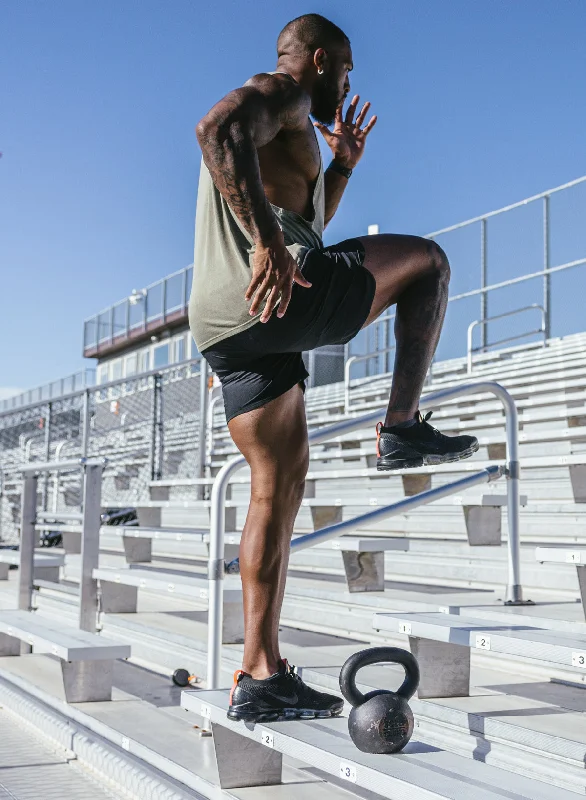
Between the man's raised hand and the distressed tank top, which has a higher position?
the man's raised hand

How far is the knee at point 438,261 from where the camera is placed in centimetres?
201

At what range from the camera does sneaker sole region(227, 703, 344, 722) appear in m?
1.95

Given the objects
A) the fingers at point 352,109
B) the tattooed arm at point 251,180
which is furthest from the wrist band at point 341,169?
the tattooed arm at point 251,180

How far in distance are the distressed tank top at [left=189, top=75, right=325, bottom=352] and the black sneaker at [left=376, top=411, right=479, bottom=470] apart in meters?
0.39

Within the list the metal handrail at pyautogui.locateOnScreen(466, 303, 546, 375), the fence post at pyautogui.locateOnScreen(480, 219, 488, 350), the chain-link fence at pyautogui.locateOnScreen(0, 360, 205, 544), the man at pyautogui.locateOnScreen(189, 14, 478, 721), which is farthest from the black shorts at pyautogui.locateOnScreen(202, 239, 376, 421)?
the fence post at pyautogui.locateOnScreen(480, 219, 488, 350)

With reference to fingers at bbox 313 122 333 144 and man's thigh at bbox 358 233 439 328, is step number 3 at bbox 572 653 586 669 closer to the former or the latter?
man's thigh at bbox 358 233 439 328

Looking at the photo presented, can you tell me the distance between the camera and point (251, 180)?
5.67ft

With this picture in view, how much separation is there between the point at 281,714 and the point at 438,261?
100cm

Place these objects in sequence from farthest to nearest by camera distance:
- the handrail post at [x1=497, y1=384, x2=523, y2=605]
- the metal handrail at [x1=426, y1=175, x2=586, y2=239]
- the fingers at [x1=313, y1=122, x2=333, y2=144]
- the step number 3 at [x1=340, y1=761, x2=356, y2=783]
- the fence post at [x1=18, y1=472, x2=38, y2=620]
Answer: the metal handrail at [x1=426, y1=175, x2=586, y2=239] → the fence post at [x1=18, y1=472, x2=38, y2=620] → the handrail post at [x1=497, y1=384, x2=523, y2=605] → the fingers at [x1=313, y1=122, x2=333, y2=144] → the step number 3 at [x1=340, y1=761, x2=356, y2=783]

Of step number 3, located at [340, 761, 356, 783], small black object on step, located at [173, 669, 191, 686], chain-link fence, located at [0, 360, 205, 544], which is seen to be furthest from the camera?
chain-link fence, located at [0, 360, 205, 544]

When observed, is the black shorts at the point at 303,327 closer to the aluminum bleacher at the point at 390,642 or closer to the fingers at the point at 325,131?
the fingers at the point at 325,131

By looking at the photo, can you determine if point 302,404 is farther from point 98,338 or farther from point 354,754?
point 98,338

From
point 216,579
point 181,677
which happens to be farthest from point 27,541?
point 216,579

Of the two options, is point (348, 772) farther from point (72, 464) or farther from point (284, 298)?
point (72, 464)
